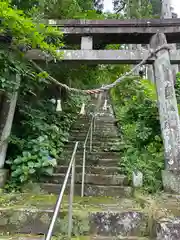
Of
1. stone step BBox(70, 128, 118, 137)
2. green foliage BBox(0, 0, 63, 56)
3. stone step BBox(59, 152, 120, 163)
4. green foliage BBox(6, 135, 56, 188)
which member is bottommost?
green foliage BBox(6, 135, 56, 188)

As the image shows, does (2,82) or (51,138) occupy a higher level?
(2,82)

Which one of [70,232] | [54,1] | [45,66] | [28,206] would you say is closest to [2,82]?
[45,66]

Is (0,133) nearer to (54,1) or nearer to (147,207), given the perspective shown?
(147,207)

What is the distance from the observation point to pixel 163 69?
4.31 metres

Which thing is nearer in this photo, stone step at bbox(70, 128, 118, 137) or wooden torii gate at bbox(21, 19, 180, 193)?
wooden torii gate at bbox(21, 19, 180, 193)

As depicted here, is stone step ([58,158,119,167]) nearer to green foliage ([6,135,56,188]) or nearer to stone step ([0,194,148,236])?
green foliage ([6,135,56,188])

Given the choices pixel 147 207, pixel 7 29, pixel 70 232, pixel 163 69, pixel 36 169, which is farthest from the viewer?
pixel 163 69

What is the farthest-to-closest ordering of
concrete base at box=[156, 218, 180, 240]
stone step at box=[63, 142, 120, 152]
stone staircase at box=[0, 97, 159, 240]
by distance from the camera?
stone step at box=[63, 142, 120, 152], stone staircase at box=[0, 97, 159, 240], concrete base at box=[156, 218, 180, 240]

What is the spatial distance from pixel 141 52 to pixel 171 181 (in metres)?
2.32

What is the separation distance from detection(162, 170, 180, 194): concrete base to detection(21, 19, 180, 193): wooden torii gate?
13.0 inches

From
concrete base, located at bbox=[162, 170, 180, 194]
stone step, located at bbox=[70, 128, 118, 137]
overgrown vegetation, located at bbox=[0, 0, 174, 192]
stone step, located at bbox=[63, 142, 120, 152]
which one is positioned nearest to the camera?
overgrown vegetation, located at bbox=[0, 0, 174, 192]

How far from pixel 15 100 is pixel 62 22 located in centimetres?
172

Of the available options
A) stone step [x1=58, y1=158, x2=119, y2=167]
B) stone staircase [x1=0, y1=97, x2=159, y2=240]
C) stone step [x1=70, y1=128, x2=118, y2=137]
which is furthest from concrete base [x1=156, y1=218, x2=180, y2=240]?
stone step [x1=70, y1=128, x2=118, y2=137]

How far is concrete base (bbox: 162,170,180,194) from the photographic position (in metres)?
3.66
